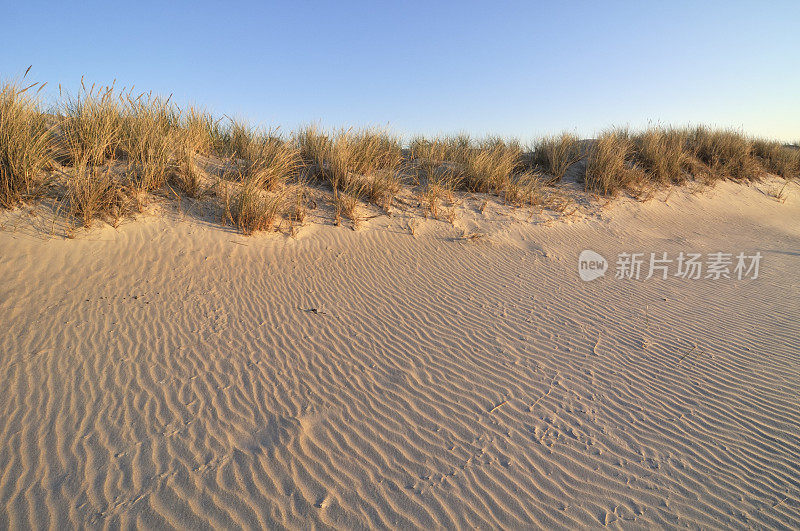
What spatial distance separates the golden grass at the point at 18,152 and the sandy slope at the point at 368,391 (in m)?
0.77

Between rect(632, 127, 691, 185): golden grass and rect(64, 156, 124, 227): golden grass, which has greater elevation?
rect(632, 127, 691, 185): golden grass

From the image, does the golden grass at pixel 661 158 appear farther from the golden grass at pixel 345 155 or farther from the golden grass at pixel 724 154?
the golden grass at pixel 345 155

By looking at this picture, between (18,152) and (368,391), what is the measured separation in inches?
225

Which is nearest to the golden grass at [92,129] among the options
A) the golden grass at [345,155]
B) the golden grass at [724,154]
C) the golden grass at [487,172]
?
the golden grass at [345,155]

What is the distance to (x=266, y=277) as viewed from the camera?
18.6ft

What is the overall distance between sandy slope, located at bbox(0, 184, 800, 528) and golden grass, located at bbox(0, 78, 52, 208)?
767mm

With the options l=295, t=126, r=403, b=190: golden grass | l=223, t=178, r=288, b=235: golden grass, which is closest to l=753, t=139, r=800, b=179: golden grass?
l=295, t=126, r=403, b=190: golden grass

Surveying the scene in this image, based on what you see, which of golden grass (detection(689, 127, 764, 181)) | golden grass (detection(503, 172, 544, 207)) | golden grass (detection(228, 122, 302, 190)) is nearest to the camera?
golden grass (detection(228, 122, 302, 190))

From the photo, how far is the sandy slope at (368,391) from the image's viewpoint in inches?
103

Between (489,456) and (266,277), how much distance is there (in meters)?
3.87

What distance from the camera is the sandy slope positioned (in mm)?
2623

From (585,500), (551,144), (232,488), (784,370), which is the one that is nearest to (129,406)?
(232,488)

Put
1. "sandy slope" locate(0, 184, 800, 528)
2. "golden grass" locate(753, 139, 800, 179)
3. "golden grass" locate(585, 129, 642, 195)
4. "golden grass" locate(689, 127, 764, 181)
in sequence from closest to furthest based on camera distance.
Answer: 1. "sandy slope" locate(0, 184, 800, 528)
2. "golden grass" locate(585, 129, 642, 195)
3. "golden grass" locate(689, 127, 764, 181)
4. "golden grass" locate(753, 139, 800, 179)

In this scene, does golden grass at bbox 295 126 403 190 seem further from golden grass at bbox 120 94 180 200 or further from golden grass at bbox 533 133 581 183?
golden grass at bbox 533 133 581 183
